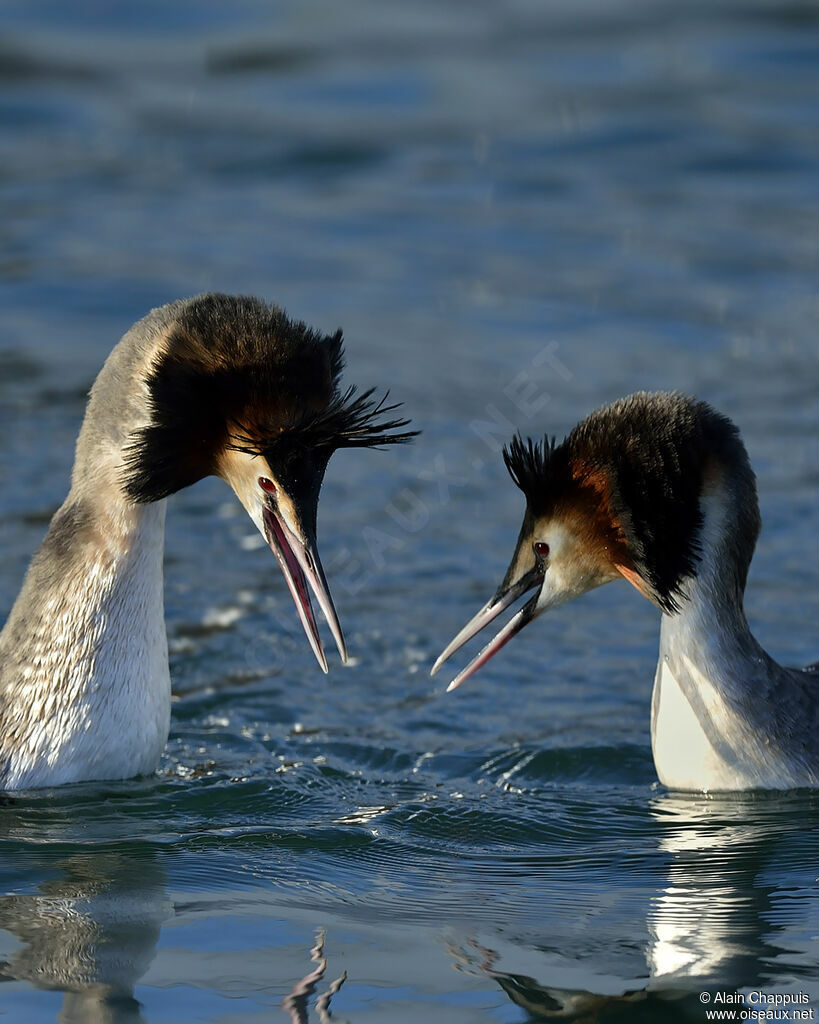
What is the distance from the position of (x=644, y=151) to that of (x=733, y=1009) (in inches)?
522

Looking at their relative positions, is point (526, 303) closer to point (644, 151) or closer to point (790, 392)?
point (790, 392)

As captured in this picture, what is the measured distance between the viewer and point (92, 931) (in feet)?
19.7

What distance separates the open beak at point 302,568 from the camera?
6974mm

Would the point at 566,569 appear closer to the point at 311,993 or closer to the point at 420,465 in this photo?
the point at 311,993

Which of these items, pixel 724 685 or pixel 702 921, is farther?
pixel 724 685

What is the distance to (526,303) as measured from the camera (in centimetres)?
1452

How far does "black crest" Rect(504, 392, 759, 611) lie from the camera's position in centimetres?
710

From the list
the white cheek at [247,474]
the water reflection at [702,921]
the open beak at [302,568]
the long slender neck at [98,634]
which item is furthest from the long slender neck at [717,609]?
the long slender neck at [98,634]

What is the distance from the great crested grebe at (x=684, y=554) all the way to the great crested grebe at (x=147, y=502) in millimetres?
710

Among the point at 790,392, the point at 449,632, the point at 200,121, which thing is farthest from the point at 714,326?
the point at 200,121

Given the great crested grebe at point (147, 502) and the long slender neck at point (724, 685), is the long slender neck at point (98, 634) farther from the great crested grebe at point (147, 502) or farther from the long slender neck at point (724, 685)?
the long slender neck at point (724, 685)

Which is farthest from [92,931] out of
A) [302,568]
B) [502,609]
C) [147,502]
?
[502,609]

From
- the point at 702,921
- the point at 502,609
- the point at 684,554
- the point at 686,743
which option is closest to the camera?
A: the point at 702,921

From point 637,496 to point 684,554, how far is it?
314 millimetres
